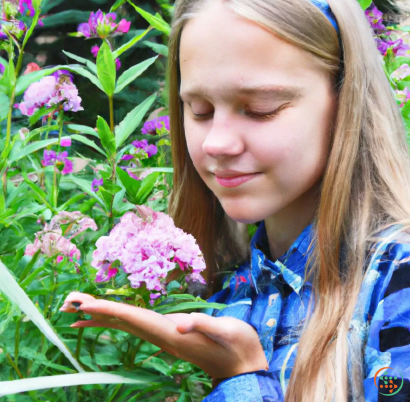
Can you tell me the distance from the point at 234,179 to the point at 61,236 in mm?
282

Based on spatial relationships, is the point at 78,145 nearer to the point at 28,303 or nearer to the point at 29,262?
the point at 29,262

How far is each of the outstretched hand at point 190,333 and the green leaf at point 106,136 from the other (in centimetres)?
33

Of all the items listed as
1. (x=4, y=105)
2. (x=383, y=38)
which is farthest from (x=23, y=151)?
(x=383, y=38)

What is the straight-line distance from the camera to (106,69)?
3.35 feet

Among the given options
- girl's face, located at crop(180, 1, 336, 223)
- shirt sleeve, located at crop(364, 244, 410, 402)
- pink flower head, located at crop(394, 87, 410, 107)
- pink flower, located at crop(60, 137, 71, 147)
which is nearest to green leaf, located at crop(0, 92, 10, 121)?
pink flower, located at crop(60, 137, 71, 147)

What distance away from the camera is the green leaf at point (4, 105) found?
99cm

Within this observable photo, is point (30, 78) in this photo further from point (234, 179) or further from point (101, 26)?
point (234, 179)

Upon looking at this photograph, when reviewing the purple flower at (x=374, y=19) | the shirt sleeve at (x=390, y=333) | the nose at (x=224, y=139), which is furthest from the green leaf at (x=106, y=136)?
the purple flower at (x=374, y=19)

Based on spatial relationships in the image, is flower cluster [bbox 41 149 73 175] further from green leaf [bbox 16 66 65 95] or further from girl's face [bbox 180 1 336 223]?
girl's face [bbox 180 1 336 223]

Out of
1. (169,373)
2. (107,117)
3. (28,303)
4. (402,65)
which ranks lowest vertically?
(169,373)

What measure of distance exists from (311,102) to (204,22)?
0.18m

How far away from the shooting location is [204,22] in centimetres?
79

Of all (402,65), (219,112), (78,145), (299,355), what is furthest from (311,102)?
(78,145)

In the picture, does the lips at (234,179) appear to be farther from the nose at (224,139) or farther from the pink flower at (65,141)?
the pink flower at (65,141)
